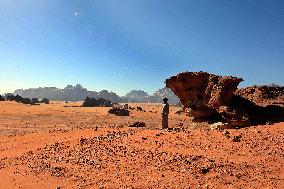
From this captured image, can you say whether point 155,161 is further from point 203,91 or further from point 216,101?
point 203,91

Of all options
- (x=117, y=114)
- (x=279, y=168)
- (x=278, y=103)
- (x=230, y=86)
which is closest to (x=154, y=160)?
(x=279, y=168)

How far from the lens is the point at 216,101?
62.9 feet

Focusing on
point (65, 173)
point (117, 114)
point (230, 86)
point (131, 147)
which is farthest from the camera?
point (117, 114)

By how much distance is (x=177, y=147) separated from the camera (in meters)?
12.4

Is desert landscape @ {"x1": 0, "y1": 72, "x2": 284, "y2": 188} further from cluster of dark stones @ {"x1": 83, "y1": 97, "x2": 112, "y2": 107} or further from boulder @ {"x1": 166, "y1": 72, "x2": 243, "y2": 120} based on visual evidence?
cluster of dark stones @ {"x1": 83, "y1": 97, "x2": 112, "y2": 107}

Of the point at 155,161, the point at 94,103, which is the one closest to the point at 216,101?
the point at 155,161

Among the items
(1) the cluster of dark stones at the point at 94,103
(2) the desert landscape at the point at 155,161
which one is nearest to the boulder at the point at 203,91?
(2) the desert landscape at the point at 155,161

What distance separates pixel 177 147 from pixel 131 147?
6.11 ft

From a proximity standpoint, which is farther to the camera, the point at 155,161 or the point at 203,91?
the point at 203,91

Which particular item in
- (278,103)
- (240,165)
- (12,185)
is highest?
(278,103)

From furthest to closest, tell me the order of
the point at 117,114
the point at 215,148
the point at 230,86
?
the point at 117,114
the point at 230,86
the point at 215,148

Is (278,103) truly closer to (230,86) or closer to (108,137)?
(230,86)

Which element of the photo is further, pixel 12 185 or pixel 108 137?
pixel 108 137

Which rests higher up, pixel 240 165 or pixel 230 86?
pixel 230 86
